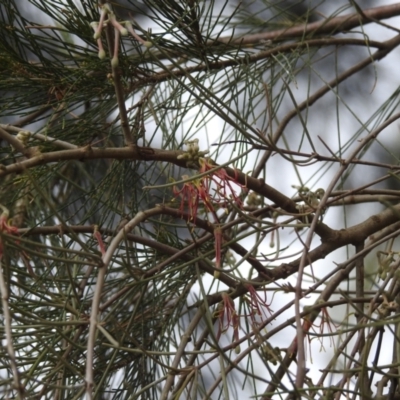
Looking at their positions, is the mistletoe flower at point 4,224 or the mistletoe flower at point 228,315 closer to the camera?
the mistletoe flower at point 4,224

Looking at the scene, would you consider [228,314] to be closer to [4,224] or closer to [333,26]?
[4,224]

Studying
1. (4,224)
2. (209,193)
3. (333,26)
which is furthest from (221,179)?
(333,26)

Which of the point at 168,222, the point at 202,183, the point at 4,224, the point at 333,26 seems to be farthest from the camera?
the point at 333,26

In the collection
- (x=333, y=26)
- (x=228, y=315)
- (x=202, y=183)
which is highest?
(x=333, y=26)

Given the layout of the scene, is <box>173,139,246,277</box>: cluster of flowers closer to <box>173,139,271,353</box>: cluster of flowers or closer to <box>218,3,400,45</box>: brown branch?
<box>173,139,271,353</box>: cluster of flowers

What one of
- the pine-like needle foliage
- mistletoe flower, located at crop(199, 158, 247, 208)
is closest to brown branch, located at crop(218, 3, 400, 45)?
the pine-like needle foliage

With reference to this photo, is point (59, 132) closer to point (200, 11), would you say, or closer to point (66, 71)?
point (66, 71)

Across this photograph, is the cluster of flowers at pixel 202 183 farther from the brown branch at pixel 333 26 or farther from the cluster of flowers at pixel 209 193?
the brown branch at pixel 333 26

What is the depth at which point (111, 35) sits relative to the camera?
26.6 inches

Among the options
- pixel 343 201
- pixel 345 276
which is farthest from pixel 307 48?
pixel 345 276

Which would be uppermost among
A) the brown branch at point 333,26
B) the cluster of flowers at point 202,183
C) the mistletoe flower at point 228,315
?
the brown branch at point 333,26

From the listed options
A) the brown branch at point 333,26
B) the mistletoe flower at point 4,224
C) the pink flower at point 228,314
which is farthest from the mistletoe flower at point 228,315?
the brown branch at point 333,26

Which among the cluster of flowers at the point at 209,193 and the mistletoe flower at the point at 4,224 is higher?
the cluster of flowers at the point at 209,193

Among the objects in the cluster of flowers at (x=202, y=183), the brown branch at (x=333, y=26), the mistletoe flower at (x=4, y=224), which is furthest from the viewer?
the brown branch at (x=333, y=26)
